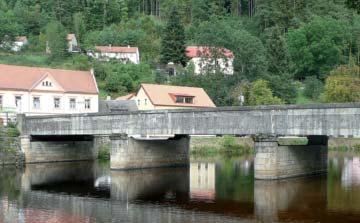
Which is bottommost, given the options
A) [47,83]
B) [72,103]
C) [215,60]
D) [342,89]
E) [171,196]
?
[171,196]

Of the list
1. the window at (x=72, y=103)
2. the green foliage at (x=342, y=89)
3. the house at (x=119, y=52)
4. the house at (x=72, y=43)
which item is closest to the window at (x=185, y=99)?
the window at (x=72, y=103)

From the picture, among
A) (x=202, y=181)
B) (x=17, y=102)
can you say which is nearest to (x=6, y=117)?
(x=17, y=102)

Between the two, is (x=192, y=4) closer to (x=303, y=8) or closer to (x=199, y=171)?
(x=303, y=8)

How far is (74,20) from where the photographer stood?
13000cm

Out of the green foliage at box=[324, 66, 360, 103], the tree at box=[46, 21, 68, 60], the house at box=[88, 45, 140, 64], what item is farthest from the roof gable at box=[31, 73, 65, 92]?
the house at box=[88, 45, 140, 64]

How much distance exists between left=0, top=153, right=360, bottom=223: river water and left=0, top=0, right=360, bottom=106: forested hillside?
124ft

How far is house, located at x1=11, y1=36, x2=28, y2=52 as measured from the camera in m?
113

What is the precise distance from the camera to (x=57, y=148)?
60.0m

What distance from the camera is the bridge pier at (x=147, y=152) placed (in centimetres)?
5141

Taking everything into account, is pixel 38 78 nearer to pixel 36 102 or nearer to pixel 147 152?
pixel 36 102

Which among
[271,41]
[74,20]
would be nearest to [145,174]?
[271,41]

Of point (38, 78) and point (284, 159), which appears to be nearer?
point (284, 159)

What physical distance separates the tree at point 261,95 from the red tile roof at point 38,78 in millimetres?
23280

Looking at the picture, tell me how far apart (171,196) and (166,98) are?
39.8 m
